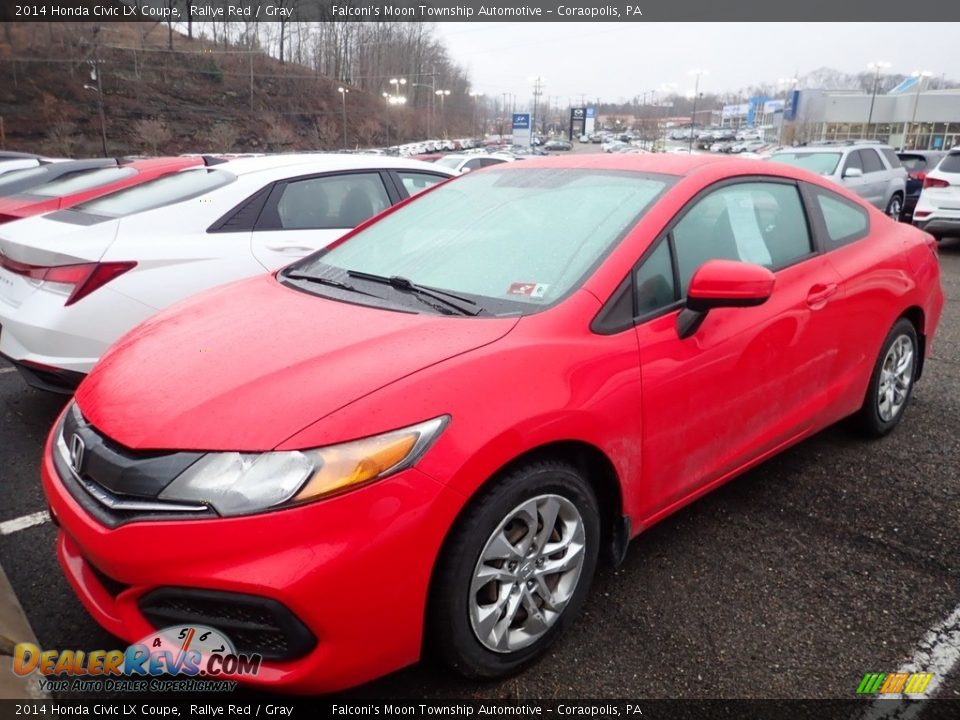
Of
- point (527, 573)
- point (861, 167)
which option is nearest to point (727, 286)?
point (527, 573)

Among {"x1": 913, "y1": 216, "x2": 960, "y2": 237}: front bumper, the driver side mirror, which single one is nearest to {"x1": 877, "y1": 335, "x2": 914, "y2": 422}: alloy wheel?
the driver side mirror

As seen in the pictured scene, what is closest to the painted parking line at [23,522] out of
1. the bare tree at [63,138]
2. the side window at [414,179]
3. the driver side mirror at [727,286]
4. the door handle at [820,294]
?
the driver side mirror at [727,286]

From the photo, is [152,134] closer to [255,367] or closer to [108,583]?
[255,367]

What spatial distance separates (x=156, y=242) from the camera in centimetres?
386

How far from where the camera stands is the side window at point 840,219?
3219 mm

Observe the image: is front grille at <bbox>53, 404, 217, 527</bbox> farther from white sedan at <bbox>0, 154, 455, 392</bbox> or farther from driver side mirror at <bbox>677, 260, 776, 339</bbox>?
white sedan at <bbox>0, 154, 455, 392</bbox>

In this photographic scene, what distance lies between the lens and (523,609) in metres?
2.07

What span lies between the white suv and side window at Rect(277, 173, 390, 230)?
9.50 meters

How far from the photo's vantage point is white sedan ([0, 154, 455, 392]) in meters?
3.52

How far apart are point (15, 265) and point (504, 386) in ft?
10.4

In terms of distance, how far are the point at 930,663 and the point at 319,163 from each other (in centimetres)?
430

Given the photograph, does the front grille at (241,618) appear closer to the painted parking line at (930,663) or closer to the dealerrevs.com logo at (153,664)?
the dealerrevs.com logo at (153,664)

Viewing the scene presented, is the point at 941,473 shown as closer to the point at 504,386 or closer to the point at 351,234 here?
the point at 504,386

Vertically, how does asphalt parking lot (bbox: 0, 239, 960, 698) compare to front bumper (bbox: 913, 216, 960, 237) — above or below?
below
